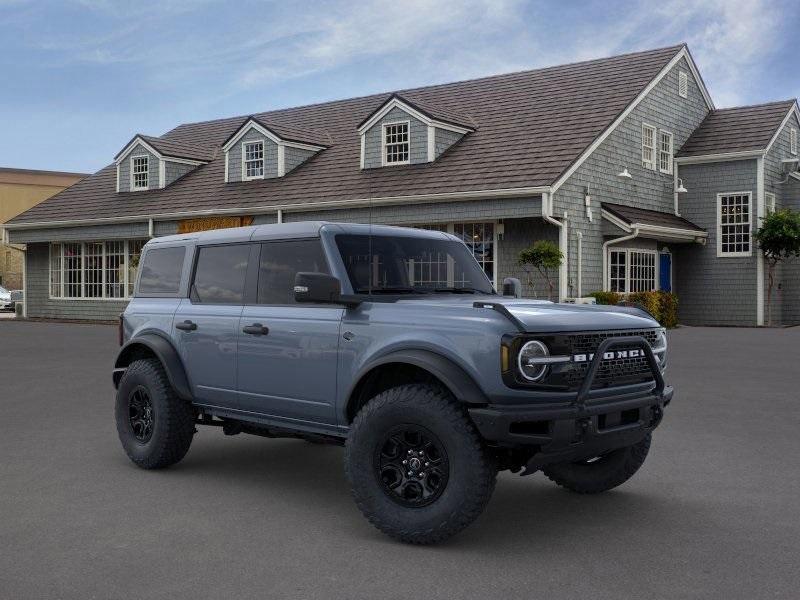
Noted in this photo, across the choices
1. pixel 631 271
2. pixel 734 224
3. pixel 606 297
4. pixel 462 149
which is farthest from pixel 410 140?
pixel 734 224

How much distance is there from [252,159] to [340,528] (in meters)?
25.2

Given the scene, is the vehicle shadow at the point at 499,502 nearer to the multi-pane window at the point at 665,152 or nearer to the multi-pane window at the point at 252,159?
the multi-pane window at the point at 665,152

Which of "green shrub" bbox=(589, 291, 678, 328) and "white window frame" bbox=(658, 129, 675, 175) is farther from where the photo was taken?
"white window frame" bbox=(658, 129, 675, 175)

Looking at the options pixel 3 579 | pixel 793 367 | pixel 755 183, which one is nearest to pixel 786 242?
pixel 755 183

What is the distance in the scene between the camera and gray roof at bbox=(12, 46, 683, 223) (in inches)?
922

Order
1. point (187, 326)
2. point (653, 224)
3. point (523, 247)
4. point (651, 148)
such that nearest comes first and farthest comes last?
point (187, 326), point (523, 247), point (653, 224), point (651, 148)

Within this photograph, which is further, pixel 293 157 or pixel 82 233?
pixel 82 233

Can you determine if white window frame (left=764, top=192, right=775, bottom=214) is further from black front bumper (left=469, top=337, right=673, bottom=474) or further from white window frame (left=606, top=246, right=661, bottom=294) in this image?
black front bumper (left=469, top=337, right=673, bottom=474)

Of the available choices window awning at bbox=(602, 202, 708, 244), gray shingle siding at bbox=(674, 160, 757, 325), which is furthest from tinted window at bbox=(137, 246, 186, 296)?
gray shingle siding at bbox=(674, 160, 757, 325)

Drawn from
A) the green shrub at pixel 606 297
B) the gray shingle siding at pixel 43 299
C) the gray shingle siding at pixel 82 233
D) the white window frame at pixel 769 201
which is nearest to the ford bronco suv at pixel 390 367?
the green shrub at pixel 606 297

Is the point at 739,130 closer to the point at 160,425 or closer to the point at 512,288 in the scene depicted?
the point at 512,288

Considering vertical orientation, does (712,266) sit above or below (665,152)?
below

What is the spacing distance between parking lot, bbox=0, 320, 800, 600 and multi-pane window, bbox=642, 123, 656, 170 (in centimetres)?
1869

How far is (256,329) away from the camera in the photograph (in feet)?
20.6
